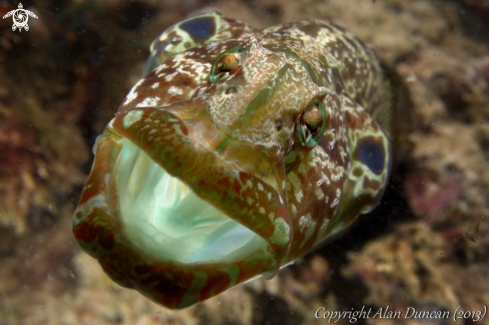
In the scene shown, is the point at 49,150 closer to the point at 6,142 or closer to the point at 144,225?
the point at 6,142

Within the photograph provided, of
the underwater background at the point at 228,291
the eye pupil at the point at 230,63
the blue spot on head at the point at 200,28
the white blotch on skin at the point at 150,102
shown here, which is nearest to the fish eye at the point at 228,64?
the eye pupil at the point at 230,63

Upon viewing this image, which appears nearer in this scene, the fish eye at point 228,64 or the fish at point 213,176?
the fish at point 213,176

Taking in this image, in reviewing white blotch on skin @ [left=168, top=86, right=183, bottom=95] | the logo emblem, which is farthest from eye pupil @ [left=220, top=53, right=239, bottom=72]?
the logo emblem

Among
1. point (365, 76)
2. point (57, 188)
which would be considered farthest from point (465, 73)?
point (57, 188)

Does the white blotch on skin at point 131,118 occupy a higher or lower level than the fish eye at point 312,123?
higher

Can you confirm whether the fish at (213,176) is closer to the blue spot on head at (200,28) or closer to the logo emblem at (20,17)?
the blue spot on head at (200,28)

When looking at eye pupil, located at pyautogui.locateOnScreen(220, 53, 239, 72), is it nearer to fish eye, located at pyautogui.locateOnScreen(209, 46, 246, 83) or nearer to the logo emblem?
fish eye, located at pyautogui.locateOnScreen(209, 46, 246, 83)
